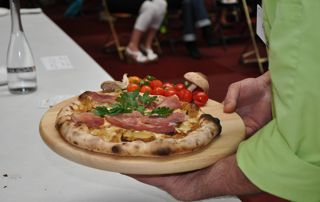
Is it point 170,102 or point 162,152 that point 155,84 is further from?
point 162,152

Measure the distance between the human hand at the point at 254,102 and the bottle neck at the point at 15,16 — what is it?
2.40 ft

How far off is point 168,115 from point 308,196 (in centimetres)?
36

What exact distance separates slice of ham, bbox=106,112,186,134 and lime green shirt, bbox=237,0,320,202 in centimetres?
20

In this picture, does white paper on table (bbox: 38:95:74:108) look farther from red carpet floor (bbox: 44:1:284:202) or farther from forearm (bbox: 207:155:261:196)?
red carpet floor (bbox: 44:1:284:202)

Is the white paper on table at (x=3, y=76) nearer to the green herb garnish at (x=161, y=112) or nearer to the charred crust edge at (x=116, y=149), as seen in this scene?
the green herb garnish at (x=161, y=112)

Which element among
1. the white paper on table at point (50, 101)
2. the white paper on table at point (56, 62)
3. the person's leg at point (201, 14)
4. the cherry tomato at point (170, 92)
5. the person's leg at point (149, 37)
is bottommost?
the person's leg at point (149, 37)

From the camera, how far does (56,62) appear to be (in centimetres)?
201

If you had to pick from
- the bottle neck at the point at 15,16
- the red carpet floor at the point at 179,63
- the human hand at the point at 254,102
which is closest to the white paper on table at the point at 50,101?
the bottle neck at the point at 15,16

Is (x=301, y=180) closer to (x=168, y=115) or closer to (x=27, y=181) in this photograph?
(x=168, y=115)

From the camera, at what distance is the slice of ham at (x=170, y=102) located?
1.11 meters

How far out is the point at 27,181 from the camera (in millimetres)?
1033

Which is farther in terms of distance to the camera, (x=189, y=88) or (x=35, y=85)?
(x=35, y=85)

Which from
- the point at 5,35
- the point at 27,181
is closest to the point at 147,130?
the point at 27,181

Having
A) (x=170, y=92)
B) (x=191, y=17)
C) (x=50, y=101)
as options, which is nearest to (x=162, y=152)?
(x=170, y=92)
